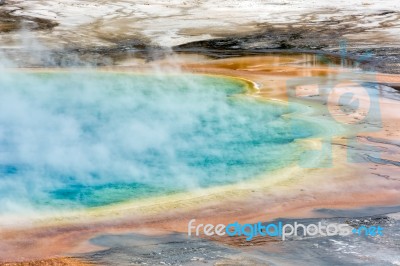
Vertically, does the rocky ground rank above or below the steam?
above

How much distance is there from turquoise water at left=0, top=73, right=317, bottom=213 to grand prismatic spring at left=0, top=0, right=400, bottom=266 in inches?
0.9

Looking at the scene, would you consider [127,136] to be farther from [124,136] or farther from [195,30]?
[195,30]

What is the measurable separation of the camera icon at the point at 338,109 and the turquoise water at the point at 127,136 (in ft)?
0.64

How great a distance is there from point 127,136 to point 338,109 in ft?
6.65

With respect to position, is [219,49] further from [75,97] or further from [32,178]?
[32,178]

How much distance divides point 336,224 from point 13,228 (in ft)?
6.10

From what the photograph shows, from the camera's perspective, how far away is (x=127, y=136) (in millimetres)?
6105

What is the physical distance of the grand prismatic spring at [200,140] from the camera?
373 cm

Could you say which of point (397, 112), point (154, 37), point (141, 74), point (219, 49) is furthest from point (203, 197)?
point (154, 37)

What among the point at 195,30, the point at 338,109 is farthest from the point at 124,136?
the point at 195,30

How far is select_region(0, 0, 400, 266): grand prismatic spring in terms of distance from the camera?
12.2 ft

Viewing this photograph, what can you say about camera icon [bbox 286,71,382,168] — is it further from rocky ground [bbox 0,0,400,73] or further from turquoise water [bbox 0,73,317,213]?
rocky ground [bbox 0,0,400,73]

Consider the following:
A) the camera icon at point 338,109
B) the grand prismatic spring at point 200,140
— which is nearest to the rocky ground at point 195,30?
the grand prismatic spring at point 200,140

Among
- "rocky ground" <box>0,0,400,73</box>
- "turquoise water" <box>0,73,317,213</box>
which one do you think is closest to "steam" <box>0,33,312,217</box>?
"turquoise water" <box>0,73,317,213</box>
